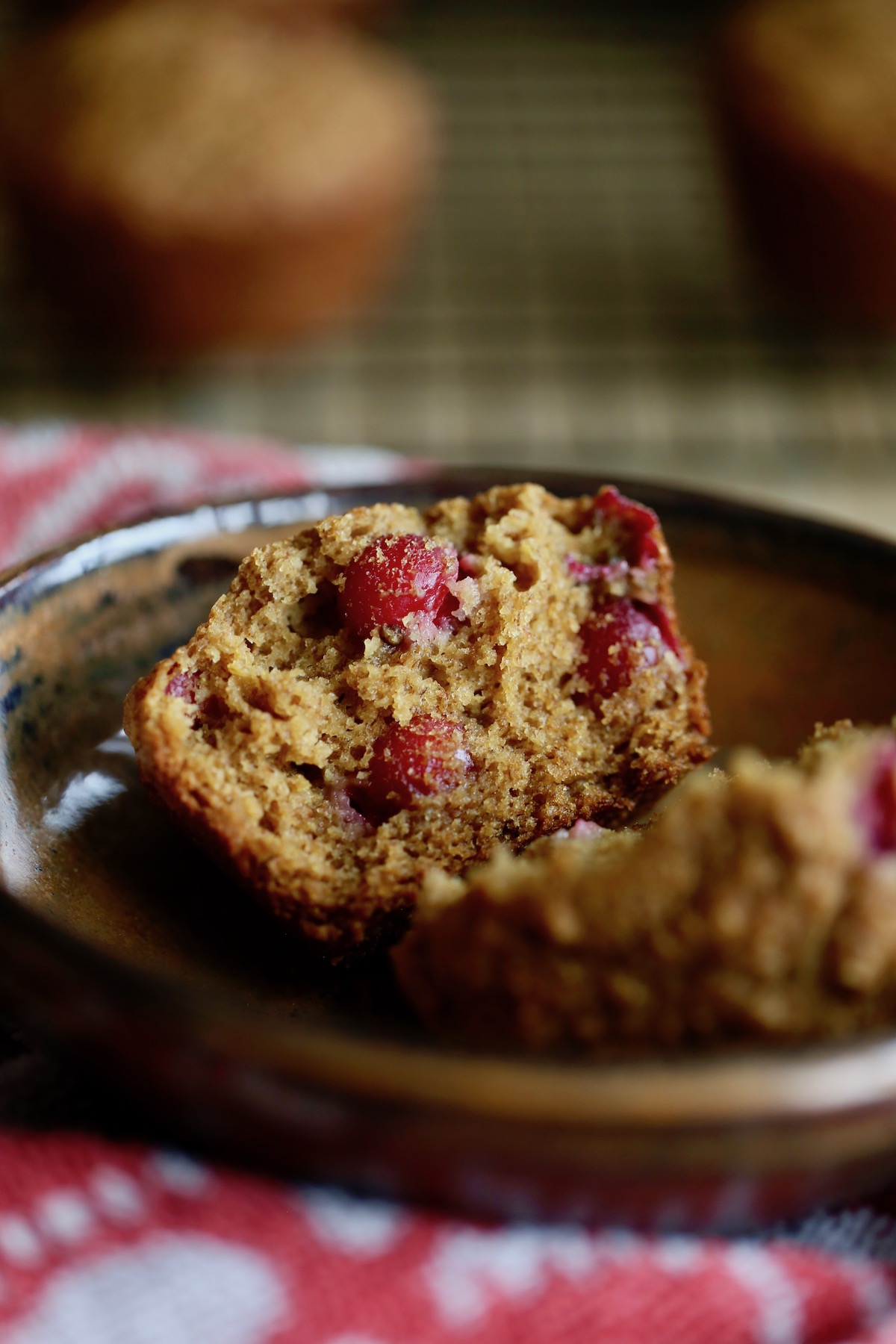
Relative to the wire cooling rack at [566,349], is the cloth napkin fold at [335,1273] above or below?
above

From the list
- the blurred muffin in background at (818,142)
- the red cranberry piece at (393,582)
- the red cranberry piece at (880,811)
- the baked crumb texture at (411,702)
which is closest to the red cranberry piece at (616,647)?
the baked crumb texture at (411,702)

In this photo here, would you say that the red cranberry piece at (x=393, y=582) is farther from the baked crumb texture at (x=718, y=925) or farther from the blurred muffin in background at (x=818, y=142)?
the blurred muffin in background at (x=818, y=142)

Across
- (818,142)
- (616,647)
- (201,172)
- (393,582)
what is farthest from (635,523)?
(818,142)

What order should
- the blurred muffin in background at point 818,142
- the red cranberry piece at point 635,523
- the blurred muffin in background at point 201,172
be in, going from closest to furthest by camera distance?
the red cranberry piece at point 635,523 → the blurred muffin in background at point 201,172 → the blurred muffin in background at point 818,142

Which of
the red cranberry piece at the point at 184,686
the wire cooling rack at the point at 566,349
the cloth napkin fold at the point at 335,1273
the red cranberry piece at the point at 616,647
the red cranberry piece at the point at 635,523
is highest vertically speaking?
the red cranberry piece at the point at 184,686

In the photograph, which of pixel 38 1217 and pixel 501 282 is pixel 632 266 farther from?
pixel 38 1217

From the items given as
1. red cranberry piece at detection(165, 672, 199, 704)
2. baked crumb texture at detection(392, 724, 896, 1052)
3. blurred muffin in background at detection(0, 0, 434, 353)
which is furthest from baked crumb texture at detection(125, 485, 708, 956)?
blurred muffin in background at detection(0, 0, 434, 353)

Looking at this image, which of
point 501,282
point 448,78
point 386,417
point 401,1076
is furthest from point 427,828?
point 448,78
